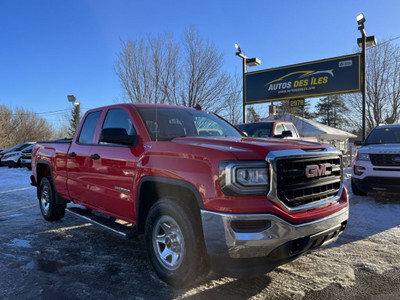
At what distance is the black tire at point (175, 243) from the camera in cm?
281

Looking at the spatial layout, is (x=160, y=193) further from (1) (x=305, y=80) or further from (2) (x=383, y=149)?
(1) (x=305, y=80)

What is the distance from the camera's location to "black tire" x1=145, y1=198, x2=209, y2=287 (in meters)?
2.81

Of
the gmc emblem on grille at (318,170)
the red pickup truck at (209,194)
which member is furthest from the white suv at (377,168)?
the gmc emblem on grille at (318,170)

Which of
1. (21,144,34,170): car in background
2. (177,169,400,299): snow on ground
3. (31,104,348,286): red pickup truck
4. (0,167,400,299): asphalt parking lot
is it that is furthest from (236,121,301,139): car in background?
(21,144,34,170): car in background

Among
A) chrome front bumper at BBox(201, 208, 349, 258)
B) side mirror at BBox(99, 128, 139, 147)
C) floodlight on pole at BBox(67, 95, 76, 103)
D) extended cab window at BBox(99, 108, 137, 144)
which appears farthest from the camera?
floodlight on pole at BBox(67, 95, 76, 103)

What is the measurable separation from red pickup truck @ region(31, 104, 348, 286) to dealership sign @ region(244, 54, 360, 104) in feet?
45.6

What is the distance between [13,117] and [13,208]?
194ft

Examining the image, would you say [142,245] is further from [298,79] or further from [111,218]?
[298,79]

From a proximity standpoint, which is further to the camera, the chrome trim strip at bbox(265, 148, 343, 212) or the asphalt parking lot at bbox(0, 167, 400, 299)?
the asphalt parking lot at bbox(0, 167, 400, 299)

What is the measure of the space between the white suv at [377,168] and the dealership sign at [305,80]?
879 centimetres

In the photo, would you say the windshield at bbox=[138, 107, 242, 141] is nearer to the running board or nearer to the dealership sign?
the running board

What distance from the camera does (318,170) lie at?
3061 millimetres

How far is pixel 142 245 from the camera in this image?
4.44m

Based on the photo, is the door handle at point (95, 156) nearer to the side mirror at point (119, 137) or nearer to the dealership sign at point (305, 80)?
the side mirror at point (119, 137)
